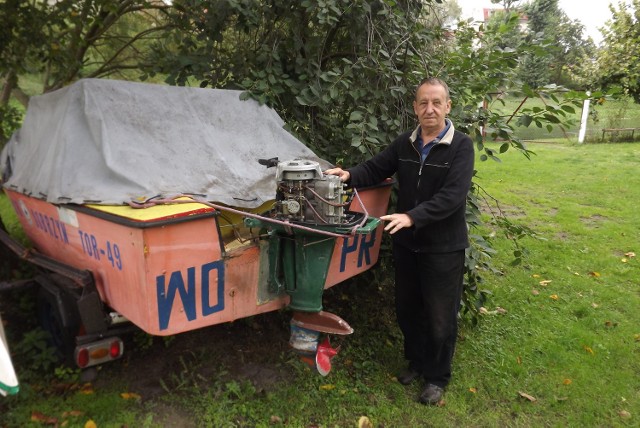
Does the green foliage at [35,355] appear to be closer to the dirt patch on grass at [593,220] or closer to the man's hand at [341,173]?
the man's hand at [341,173]

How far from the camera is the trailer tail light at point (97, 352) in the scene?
2.65m

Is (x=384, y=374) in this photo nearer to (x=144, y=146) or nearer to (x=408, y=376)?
(x=408, y=376)

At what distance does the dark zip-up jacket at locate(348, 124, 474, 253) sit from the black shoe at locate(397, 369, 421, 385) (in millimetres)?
971

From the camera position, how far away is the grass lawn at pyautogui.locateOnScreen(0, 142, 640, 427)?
9.46 feet

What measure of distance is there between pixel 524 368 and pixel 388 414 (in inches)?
49.4

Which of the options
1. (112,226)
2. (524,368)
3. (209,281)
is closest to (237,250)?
(209,281)

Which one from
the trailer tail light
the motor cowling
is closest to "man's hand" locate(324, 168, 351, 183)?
the motor cowling

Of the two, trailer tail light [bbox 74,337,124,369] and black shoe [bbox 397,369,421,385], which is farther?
black shoe [bbox 397,369,421,385]

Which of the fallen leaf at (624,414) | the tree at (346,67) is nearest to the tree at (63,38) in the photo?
the tree at (346,67)

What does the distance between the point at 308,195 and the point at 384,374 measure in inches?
62.1

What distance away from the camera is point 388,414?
3.02 m

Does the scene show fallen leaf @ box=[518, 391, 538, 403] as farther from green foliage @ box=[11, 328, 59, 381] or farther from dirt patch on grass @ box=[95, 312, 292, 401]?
green foliage @ box=[11, 328, 59, 381]

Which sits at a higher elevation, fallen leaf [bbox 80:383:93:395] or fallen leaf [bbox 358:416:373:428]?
fallen leaf [bbox 80:383:93:395]

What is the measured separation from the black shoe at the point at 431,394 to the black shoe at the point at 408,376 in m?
0.18
